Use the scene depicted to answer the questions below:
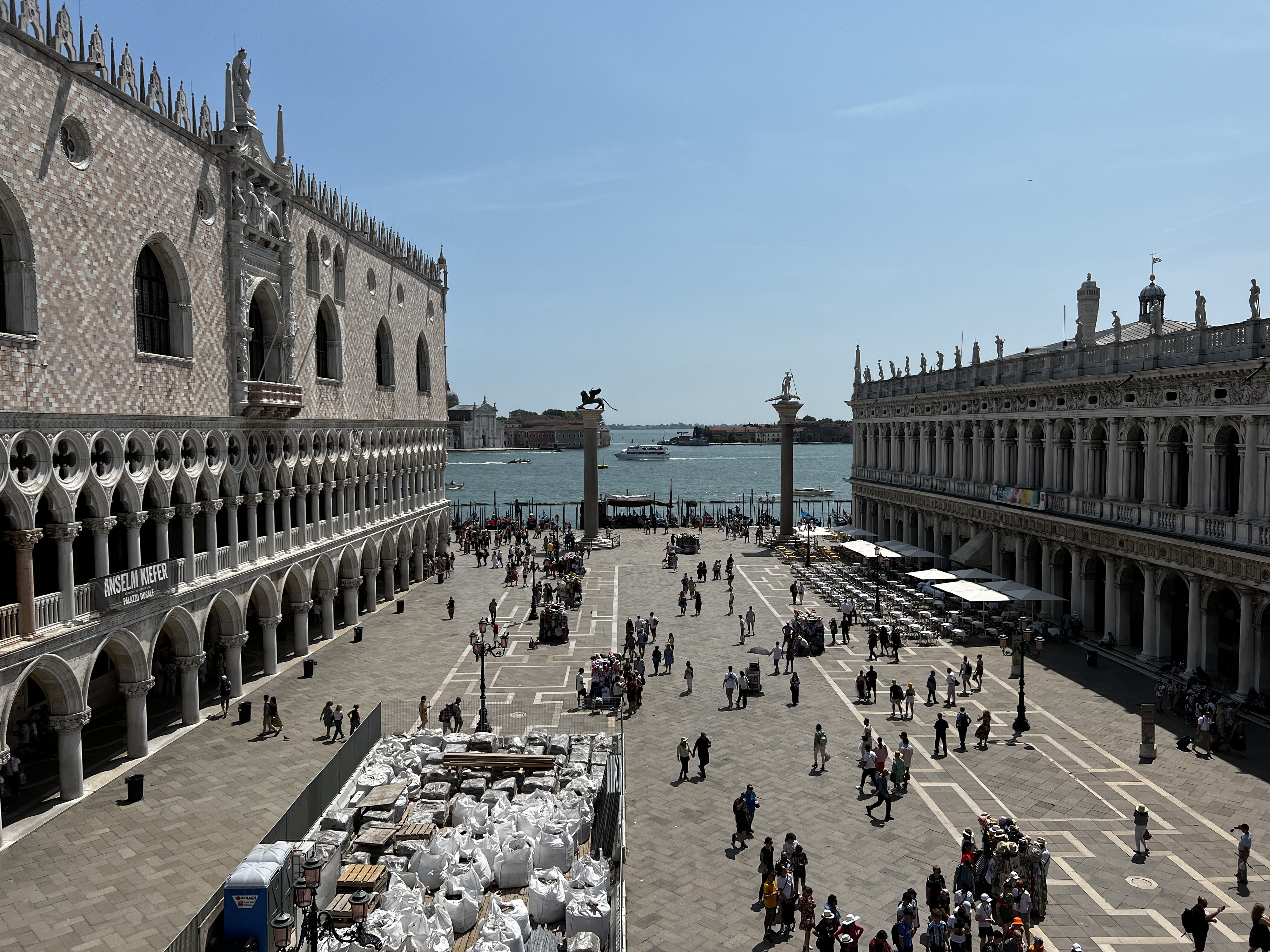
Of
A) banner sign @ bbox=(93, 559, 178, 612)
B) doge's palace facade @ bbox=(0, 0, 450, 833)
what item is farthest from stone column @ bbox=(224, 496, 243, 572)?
banner sign @ bbox=(93, 559, 178, 612)

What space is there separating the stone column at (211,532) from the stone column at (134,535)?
3.44m

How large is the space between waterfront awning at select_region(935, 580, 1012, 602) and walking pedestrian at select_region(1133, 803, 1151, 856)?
53.7 feet

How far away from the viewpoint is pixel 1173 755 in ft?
71.3

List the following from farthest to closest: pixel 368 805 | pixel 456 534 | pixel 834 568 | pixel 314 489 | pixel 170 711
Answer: pixel 456 534 → pixel 834 568 → pixel 314 489 → pixel 170 711 → pixel 368 805

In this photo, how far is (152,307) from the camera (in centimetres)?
2414

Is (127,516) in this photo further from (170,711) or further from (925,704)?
(925,704)

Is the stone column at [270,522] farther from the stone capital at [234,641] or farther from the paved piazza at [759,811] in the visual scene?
the paved piazza at [759,811]

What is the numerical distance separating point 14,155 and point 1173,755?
2978 cm

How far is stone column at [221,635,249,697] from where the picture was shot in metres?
27.3

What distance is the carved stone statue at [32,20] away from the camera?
18.6m

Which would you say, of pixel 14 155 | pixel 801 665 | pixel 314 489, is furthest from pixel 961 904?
pixel 314 489

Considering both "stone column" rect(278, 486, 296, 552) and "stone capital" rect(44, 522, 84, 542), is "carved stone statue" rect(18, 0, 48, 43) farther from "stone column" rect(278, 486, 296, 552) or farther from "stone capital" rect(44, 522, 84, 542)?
"stone column" rect(278, 486, 296, 552)

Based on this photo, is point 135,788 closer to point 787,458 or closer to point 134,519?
point 134,519

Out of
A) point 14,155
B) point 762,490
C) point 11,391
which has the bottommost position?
point 762,490
